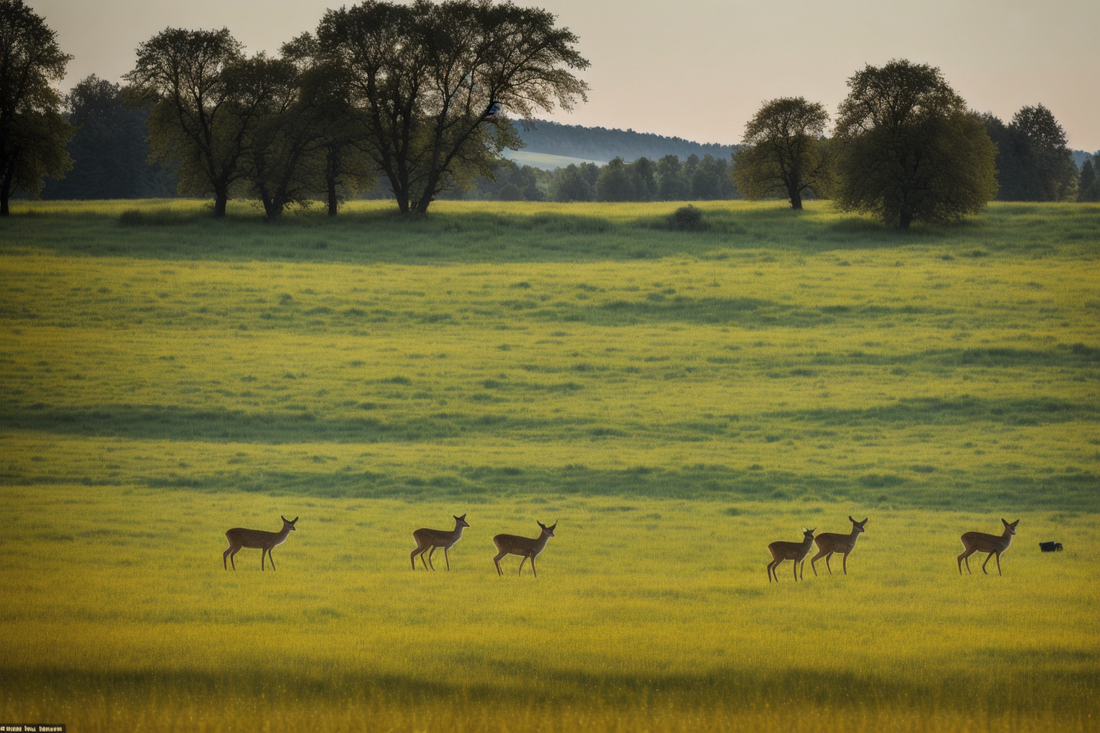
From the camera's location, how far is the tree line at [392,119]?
44.7 metres

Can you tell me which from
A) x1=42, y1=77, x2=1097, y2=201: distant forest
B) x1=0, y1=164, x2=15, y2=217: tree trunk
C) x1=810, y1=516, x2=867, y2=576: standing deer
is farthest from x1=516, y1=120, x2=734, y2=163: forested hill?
x1=810, y1=516, x2=867, y2=576: standing deer

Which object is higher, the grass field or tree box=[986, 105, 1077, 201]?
tree box=[986, 105, 1077, 201]

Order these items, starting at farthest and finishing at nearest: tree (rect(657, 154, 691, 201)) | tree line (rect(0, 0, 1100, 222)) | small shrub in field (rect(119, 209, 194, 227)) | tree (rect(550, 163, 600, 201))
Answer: tree (rect(550, 163, 600, 201)) < tree (rect(657, 154, 691, 201)) < small shrub in field (rect(119, 209, 194, 227)) < tree line (rect(0, 0, 1100, 222))

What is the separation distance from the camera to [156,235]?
4547cm

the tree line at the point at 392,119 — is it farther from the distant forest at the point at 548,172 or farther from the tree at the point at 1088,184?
the tree at the point at 1088,184

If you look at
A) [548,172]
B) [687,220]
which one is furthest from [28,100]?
[548,172]

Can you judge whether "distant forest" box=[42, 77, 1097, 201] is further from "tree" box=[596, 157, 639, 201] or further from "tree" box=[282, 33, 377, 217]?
"tree" box=[282, 33, 377, 217]

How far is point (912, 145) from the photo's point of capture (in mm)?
45688

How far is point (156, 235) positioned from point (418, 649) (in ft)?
138

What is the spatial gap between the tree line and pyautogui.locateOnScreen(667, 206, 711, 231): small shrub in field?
24.6ft

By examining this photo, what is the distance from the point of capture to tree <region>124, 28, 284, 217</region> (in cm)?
4309

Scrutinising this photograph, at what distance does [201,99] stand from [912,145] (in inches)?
1388

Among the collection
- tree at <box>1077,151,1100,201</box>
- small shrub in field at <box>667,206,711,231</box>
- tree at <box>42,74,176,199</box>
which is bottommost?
small shrub in field at <box>667,206,711,231</box>

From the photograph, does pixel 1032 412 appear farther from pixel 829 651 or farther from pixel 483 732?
pixel 483 732
